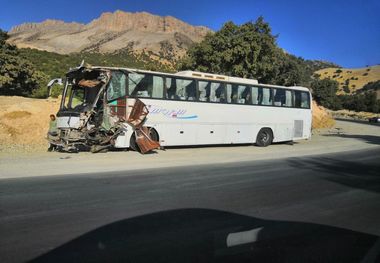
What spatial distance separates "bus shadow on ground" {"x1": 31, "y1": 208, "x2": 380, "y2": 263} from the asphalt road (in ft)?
0.04

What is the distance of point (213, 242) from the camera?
17.8 feet

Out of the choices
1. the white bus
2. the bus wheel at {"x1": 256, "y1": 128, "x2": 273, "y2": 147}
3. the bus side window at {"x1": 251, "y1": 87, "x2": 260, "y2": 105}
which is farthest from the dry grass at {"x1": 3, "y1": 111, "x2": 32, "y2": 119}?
the bus wheel at {"x1": 256, "y1": 128, "x2": 273, "y2": 147}

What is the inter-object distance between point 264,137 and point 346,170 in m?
9.25

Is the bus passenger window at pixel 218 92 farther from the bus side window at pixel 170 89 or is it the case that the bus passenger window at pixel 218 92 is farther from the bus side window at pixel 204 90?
the bus side window at pixel 170 89

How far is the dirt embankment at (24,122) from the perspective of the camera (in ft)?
66.4

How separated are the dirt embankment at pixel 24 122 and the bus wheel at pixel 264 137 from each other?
34.9 ft

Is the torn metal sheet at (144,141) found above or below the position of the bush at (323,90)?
below

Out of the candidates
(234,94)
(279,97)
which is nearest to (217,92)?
(234,94)

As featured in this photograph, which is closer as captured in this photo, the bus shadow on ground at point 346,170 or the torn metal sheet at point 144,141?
the bus shadow on ground at point 346,170

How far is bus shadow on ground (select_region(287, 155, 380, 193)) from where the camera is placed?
10659 millimetres

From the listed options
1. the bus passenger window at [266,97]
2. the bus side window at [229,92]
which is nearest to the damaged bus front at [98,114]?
the bus side window at [229,92]

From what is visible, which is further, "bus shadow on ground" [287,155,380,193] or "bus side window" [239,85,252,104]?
"bus side window" [239,85,252,104]

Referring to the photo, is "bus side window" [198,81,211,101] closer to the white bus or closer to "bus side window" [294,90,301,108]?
the white bus

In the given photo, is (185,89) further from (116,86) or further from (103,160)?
(103,160)
